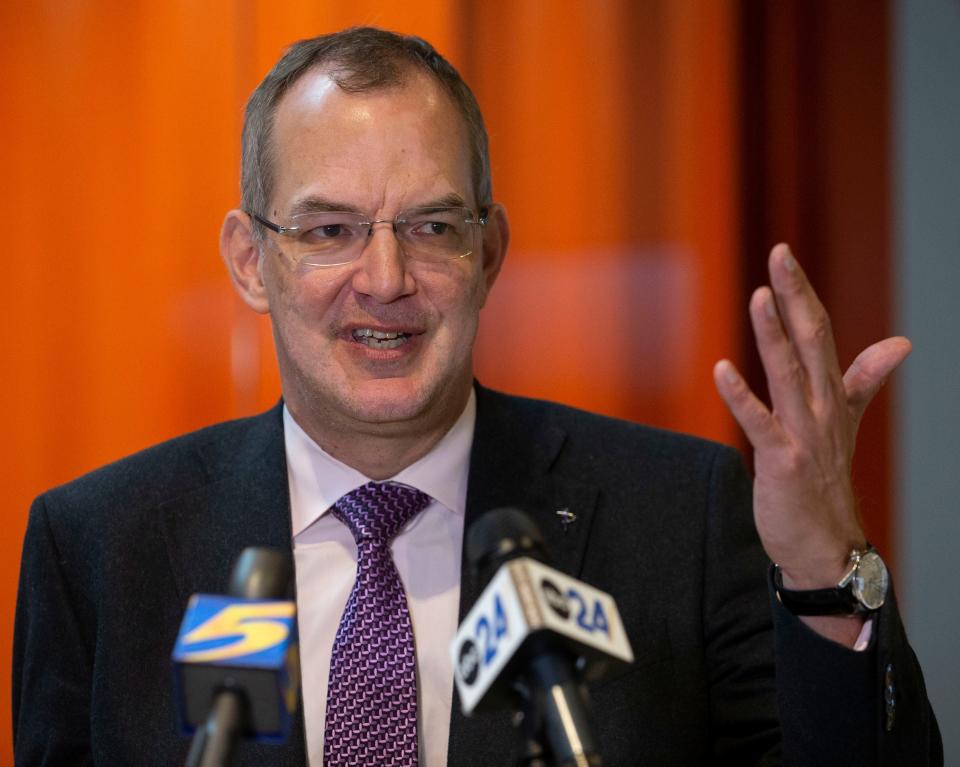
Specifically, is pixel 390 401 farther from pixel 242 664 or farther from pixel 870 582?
pixel 242 664

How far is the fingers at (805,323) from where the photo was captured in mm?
1170

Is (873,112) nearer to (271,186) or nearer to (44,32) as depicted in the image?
(271,186)

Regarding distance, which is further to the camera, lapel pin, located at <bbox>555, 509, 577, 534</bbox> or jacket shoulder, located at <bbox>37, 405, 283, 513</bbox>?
jacket shoulder, located at <bbox>37, 405, 283, 513</bbox>

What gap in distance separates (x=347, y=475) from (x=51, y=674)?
0.60 metres

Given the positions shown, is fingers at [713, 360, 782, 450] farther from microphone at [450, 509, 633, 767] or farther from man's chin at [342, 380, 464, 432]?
man's chin at [342, 380, 464, 432]

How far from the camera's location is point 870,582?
130 centimetres

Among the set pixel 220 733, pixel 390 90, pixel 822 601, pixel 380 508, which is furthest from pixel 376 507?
pixel 220 733

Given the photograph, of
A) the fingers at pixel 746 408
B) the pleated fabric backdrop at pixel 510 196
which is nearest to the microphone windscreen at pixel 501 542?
the fingers at pixel 746 408

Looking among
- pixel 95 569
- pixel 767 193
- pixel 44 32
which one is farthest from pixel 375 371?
pixel 44 32

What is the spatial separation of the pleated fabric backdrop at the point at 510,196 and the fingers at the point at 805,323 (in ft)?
4.70

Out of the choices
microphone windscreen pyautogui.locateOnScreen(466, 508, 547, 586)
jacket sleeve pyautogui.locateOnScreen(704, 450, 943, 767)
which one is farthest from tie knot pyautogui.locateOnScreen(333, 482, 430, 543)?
microphone windscreen pyautogui.locateOnScreen(466, 508, 547, 586)

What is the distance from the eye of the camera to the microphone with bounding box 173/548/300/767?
2.76 feet

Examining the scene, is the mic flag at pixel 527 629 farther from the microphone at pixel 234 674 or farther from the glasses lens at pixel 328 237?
the glasses lens at pixel 328 237

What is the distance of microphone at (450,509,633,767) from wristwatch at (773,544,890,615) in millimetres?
495
